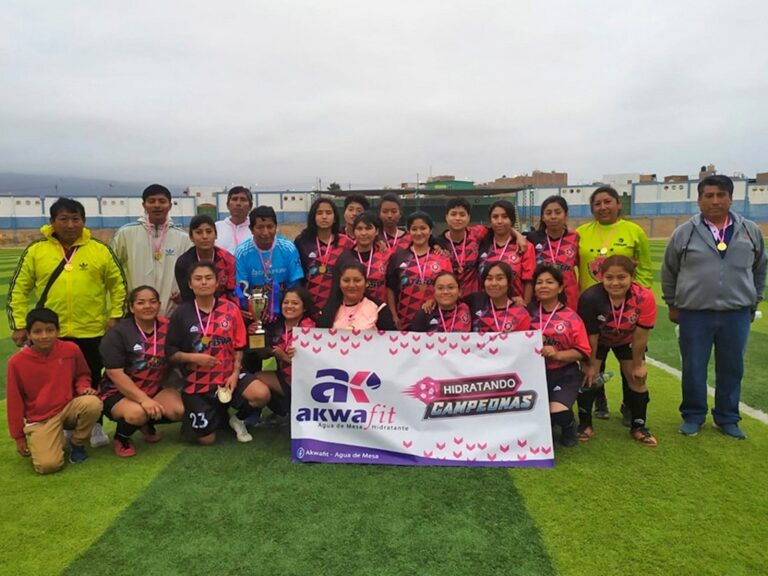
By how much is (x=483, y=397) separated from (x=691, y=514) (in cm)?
145

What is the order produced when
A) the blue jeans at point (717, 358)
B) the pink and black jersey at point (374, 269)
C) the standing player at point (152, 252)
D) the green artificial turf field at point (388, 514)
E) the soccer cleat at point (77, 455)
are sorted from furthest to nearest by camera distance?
1. the standing player at point (152, 252)
2. the pink and black jersey at point (374, 269)
3. the blue jeans at point (717, 358)
4. the soccer cleat at point (77, 455)
5. the green artificial turf field at point (388, 514)

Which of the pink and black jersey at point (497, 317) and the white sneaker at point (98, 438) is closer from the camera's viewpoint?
the pink and black jersey at point (497, 317)

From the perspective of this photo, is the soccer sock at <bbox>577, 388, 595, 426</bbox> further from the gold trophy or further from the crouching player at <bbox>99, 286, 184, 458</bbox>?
the crouching player at <bbox>99, 286, 184, 458</bbox>

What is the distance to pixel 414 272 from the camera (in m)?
4.59

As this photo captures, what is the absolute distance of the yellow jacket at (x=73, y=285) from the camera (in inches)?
169

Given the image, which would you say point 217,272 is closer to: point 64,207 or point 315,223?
point 315,223

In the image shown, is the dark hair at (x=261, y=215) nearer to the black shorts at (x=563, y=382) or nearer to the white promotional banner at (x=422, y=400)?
the white promotional banner at (x=422, y=400)

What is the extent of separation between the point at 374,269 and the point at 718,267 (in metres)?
2.81

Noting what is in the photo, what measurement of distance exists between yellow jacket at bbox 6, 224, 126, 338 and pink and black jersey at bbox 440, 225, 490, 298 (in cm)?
289

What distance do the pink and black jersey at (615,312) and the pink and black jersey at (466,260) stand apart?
96 centimetres

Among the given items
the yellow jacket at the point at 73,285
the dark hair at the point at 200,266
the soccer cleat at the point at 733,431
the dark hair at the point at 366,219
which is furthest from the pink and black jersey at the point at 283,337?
the soccer cleat at the point at 733,431

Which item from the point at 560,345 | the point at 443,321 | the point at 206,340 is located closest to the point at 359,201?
the point at 443,321

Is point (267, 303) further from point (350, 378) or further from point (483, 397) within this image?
point (483, 397)

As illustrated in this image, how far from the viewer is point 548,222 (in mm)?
4781
